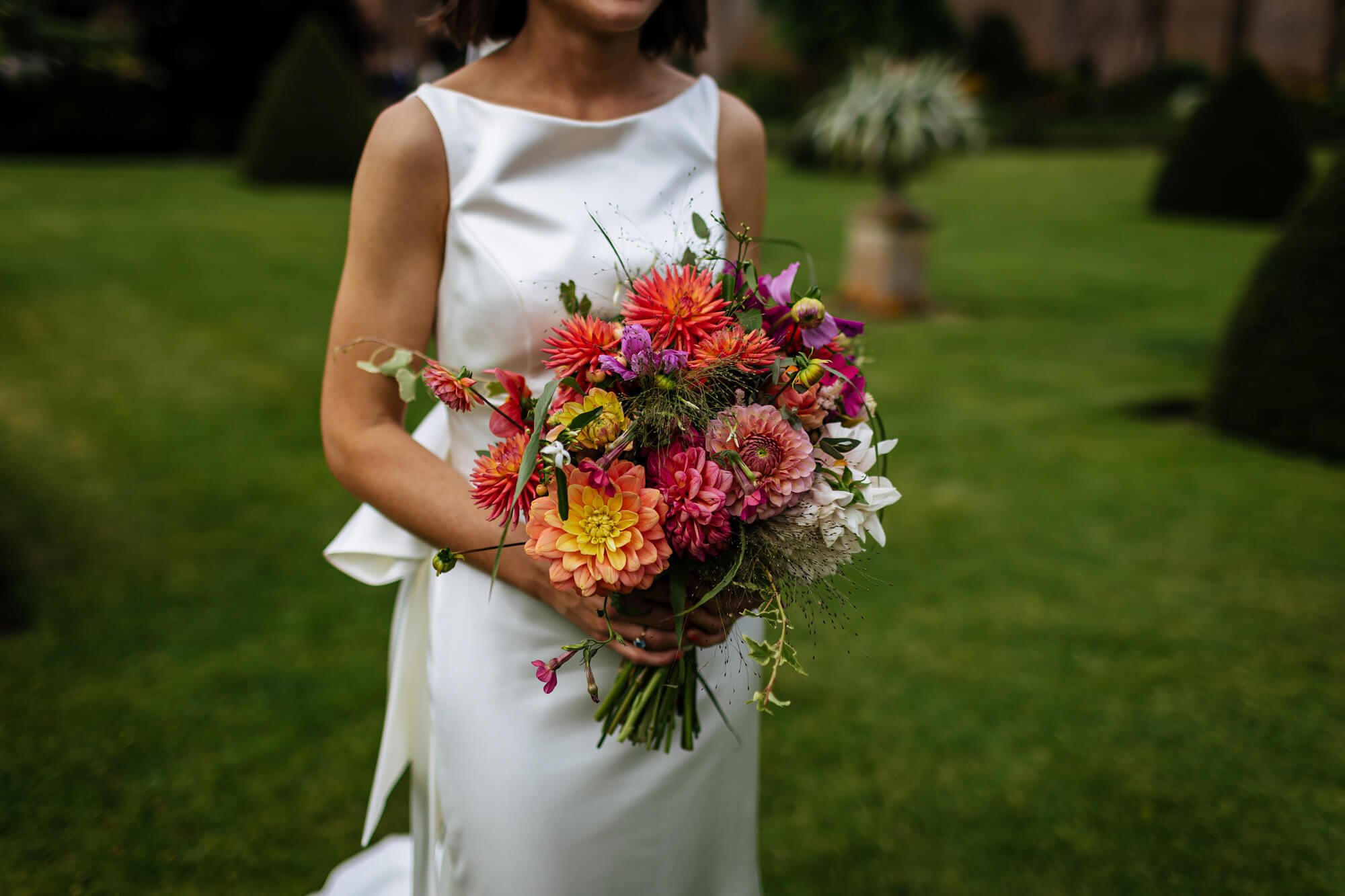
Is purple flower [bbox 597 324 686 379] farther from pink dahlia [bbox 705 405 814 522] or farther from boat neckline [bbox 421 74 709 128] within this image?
boat neckline [bbox 421 74 709 128]

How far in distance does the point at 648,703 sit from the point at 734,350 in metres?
0.71

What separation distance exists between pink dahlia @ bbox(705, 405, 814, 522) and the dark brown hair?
3.44ft

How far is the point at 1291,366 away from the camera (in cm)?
685

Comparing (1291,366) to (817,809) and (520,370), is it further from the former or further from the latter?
(520,370)

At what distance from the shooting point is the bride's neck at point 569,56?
6.31ft

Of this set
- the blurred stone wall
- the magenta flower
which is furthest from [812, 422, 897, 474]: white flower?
the blurred stone wall

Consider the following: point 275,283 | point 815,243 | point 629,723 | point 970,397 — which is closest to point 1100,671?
point 629,723

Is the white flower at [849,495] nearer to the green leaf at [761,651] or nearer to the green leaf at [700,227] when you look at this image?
the green leaf at [761,651]

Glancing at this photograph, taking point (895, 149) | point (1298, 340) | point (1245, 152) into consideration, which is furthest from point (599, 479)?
point (1245, 152)

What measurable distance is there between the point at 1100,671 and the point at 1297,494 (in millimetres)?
2881

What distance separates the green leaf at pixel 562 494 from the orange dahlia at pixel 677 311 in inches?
9.8

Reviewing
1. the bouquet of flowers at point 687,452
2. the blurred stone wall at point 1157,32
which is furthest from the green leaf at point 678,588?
the blurred stone wall at point 1157,32

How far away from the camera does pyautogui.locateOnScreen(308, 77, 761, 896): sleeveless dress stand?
72.2 inches

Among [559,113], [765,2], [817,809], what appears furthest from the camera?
[765,2]
